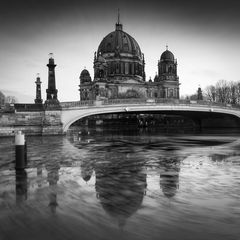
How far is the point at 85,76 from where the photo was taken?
95875mm

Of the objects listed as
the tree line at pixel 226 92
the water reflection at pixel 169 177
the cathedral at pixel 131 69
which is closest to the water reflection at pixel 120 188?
the water reflection at pixel 169 177

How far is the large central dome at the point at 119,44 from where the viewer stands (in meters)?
87.8

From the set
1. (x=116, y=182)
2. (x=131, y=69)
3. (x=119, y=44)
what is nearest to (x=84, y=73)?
(x=119, y=44)

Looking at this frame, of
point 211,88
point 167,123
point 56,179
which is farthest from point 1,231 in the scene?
point 211,88

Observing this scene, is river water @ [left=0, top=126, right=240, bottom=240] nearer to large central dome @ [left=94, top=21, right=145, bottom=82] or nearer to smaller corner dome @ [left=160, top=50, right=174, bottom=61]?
large central dome @ [left=94, top=21, right=145, bottom=82]

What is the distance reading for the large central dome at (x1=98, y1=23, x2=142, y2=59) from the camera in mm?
87762

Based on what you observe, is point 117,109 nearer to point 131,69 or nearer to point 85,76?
point 131,69

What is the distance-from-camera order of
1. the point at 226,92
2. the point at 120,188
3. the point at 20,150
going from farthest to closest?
the point at 226,92
the point at 20,150
the point at 120,188

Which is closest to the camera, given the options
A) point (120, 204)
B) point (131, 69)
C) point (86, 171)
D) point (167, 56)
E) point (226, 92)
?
point (120, 204)

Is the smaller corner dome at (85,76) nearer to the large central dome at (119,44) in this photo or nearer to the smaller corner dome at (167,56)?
the large central dome at (119,44)

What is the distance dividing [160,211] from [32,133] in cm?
2611

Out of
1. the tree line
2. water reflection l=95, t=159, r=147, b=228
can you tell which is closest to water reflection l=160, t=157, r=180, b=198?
water reflection l=95, t=159, r=147, b=228

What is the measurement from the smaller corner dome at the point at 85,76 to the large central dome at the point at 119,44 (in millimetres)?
9224

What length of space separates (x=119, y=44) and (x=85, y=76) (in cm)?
1617
